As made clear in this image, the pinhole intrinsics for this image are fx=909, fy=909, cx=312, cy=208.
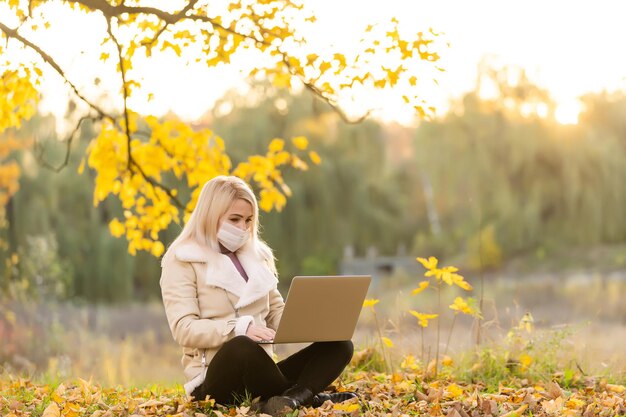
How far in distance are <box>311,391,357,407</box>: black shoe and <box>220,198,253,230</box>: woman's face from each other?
744 mm

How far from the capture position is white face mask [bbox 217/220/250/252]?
11.8ft

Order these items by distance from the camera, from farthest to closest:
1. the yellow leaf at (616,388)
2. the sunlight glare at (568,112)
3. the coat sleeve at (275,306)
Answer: the sunlight glare at (568,112)
the yellow leaf at (616,388)
the coat sleeve at (275,306)

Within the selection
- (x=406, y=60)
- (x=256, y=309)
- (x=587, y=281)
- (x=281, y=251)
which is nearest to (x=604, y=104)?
(x=587, y=281)

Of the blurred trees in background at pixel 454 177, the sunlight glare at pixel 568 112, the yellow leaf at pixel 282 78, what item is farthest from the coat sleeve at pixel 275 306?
the sunlight glare at pixel 568 112

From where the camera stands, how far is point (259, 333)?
3428 millimetres

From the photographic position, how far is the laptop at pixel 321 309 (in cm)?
331

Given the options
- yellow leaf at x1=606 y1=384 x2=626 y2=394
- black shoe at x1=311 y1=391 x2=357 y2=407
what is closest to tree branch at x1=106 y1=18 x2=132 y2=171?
black shoe at x1=311 y1=391 x2=357 y2=407

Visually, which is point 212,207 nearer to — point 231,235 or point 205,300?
point 231,235

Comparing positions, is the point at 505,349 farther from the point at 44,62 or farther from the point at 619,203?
the point at 619,203

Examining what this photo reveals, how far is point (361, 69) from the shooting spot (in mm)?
5062

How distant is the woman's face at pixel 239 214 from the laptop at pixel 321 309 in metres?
0.38

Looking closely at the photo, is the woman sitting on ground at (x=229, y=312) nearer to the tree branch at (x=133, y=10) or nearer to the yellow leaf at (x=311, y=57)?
the yellow leaf at (x=311, y=57)

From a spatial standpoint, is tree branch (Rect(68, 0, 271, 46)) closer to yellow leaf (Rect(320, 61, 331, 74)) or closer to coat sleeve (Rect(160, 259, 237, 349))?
yellow leaf (Rect(320, 61, 331, 74))

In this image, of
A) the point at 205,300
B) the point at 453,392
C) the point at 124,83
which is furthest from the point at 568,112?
the point at 205,300
